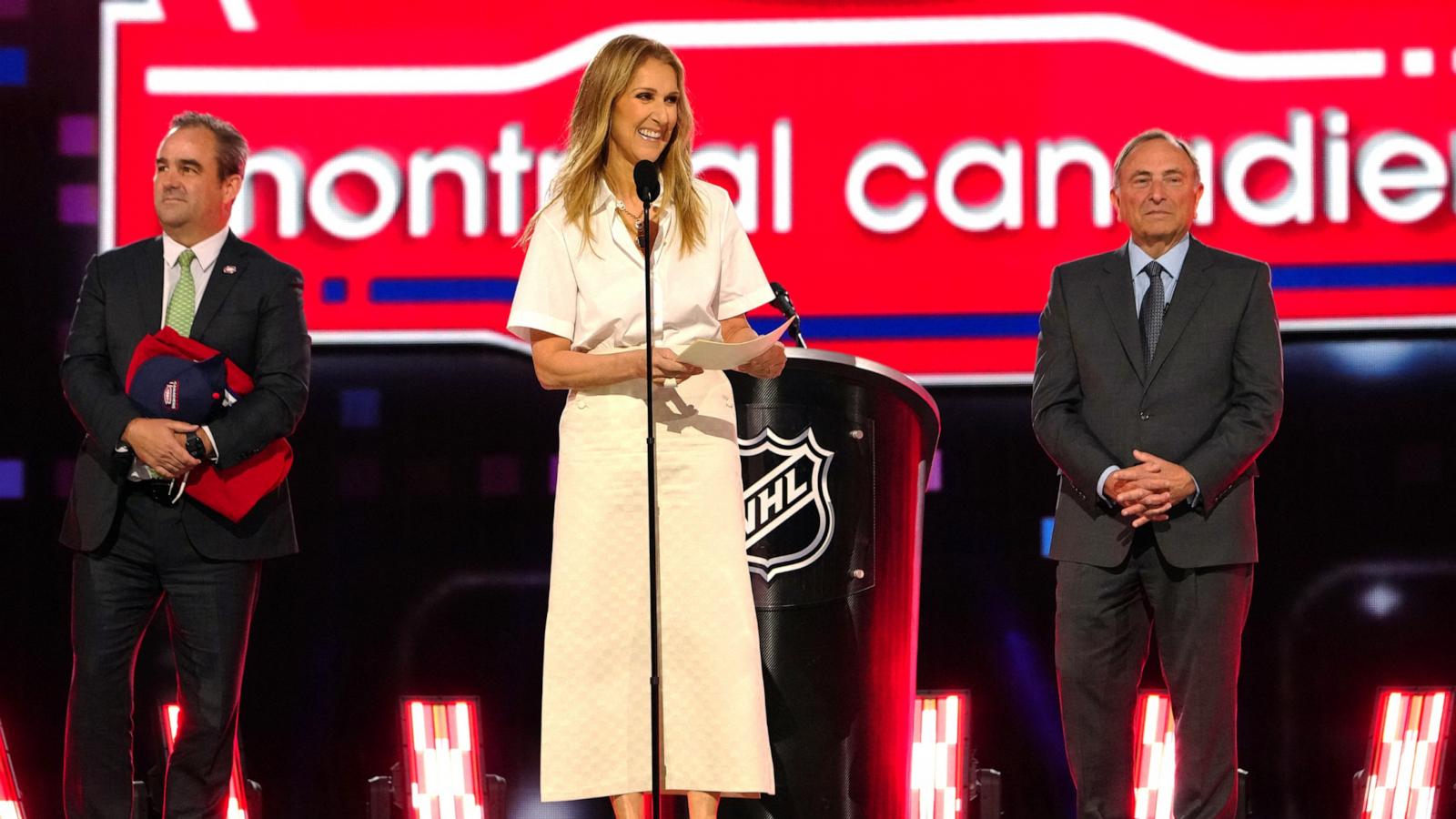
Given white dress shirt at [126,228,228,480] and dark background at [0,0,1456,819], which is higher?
white dress shirt at [126,228,228,480]

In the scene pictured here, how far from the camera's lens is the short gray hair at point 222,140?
3.60 meters

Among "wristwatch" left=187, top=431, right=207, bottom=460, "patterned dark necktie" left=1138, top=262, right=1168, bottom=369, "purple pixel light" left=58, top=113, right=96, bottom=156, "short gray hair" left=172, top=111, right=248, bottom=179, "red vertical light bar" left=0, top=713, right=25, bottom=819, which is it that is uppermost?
"purple pixel light" left=58, top=113, right=96, bottom=156

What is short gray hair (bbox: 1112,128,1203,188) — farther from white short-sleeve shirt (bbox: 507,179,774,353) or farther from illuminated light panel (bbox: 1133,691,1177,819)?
illuminated light panel (bbox: 1133,691,1177,819)

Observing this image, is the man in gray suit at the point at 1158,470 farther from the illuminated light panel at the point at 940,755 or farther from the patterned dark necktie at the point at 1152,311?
the illuminated light panel at the point at 940,755

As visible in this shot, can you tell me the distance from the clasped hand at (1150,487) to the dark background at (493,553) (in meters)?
1.49

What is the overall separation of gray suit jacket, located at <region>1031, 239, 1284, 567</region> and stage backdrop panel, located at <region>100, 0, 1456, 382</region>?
1.28 meters

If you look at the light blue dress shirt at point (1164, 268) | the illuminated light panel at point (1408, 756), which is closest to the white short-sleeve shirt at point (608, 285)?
the light blue dress shirt at point (1164, 268)

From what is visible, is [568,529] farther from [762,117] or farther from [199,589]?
[762,117]

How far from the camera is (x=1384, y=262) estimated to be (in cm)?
473

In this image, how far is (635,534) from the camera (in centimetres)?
282

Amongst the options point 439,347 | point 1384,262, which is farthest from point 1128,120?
point 439,347

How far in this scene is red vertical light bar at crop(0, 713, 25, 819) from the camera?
163 inches

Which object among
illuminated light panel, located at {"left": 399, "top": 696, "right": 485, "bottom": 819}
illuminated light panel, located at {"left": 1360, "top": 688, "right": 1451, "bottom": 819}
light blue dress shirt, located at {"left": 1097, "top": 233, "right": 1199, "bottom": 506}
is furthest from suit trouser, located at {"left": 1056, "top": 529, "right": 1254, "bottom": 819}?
illuminated light panel, located at {"left": 399, "top": 696, "right": 485, "bottom": 819}

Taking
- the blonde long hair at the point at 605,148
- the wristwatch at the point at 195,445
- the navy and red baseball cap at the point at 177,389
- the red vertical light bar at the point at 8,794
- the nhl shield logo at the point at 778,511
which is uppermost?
the blonde long hair at the point at 605,148
